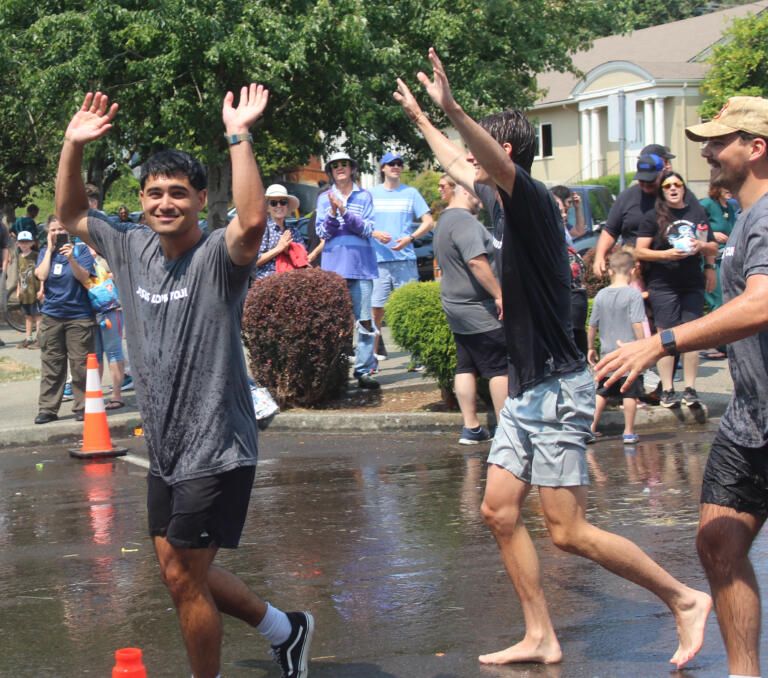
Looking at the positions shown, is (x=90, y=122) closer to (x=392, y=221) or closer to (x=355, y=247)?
(x=355, y=247)

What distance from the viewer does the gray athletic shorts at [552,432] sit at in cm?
429

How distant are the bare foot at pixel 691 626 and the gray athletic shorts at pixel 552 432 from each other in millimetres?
633

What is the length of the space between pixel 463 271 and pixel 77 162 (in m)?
4.51

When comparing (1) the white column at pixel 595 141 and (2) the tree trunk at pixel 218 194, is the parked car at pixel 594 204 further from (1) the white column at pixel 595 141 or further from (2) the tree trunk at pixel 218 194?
(1) the white column at pixel 595 141

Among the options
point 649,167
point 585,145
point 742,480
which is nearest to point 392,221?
point 649,167

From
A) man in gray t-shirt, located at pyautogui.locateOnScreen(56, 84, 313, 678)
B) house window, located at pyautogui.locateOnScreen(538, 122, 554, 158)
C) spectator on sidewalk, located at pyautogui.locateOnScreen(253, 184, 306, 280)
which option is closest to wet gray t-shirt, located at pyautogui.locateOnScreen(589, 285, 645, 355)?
spectator on sidewalk, located at pyautogui.locateOnScreen(253, 184, 306, 280)

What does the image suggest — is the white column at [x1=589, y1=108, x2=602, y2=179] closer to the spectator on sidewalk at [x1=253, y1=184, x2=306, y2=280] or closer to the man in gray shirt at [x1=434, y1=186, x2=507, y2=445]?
the spectator on sidewalk at [x1=253, y1=184, x2=306, y2=280]

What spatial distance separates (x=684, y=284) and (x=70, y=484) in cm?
530

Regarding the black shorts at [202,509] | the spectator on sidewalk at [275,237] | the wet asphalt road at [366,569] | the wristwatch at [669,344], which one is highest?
the spectator on sidewalk at [275,237]

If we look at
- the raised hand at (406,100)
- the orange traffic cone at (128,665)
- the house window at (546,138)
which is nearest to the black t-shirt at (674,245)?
the raised hand at (406,100)

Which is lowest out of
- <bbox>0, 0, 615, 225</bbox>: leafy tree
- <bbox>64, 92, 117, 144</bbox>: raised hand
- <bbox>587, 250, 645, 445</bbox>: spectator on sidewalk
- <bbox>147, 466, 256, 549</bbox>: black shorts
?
<bbox>147, 466, 256, 549</bbox>: black shorts

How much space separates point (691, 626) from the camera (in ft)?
14.1

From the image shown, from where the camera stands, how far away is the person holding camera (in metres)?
10.5

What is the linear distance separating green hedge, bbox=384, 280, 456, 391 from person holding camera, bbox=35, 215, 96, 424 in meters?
2.93
